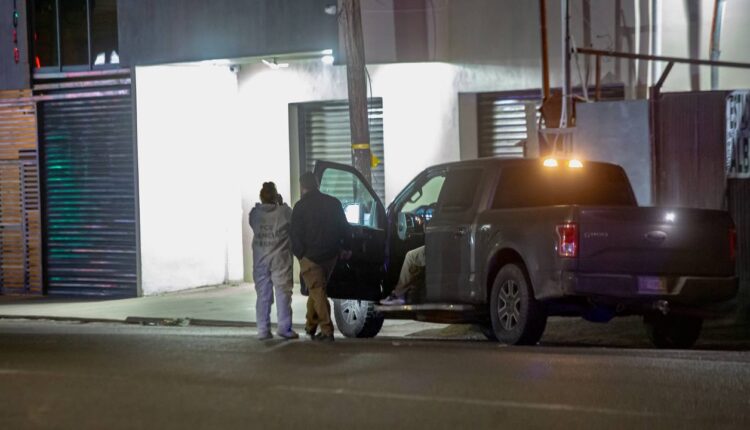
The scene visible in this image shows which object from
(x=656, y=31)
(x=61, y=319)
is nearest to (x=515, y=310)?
(x=656, y=31)

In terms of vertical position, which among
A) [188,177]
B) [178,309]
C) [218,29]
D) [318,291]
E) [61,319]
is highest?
[218,29]

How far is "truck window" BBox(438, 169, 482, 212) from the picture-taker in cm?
1353

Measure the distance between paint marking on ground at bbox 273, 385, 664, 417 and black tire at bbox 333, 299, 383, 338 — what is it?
495cm

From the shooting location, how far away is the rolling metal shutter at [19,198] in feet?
78.2

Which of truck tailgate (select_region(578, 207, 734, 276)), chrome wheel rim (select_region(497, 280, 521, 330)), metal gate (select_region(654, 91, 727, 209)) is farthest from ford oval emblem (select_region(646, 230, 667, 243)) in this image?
metal gate (select_region(654, 91, 727, 209))

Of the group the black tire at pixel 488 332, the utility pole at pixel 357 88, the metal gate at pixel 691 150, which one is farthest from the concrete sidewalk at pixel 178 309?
the metal gate at pixel 691 150

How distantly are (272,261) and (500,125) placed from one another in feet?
24.6

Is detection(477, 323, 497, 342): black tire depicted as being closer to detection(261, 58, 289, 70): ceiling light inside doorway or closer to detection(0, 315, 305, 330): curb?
detection(0, 315, 305, 330): curb

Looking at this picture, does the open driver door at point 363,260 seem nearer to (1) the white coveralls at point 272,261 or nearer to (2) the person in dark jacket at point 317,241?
(2) the person in dark jacket at point 317,241

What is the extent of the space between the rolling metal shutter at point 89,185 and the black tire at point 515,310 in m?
11.0

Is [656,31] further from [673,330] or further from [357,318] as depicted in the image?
[357,318]

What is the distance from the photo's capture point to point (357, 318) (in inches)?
585

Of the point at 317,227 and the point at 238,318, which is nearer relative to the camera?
the point at 317,227

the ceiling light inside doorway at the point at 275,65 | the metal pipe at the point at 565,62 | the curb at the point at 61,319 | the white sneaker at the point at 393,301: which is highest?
the ceiling light inside doorway at the point at 275,65
